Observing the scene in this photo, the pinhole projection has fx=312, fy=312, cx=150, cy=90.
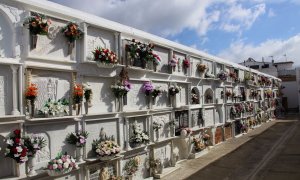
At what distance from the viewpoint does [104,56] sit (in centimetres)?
981

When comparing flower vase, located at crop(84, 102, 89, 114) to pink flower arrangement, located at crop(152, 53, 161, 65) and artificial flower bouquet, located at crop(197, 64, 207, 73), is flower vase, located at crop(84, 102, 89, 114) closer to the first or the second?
pink flower arrangement, located at crop(152, 53, 161, 65)

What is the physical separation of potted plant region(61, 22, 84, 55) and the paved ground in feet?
22.7

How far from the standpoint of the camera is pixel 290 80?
48.6 m

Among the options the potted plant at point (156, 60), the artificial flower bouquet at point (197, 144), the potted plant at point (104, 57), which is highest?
the potted plant at point (156, 60)

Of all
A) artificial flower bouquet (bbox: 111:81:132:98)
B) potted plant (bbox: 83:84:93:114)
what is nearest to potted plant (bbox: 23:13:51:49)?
potted plant (bbox: 83:84:93:114)

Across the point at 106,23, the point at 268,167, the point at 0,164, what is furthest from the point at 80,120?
the point at 268,167

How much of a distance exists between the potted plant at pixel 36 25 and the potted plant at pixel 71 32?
2.71 ft

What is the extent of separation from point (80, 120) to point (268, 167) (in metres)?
9.59

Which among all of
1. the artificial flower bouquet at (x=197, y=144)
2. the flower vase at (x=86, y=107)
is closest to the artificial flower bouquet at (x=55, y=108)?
the flower vase at (x=86, y=107)

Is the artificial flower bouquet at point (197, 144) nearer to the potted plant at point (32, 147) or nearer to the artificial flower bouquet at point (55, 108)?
the artificial flower bouquet at point (55, 108)

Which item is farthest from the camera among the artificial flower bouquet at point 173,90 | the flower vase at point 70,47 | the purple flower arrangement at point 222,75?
the purple flower arrangement at point 222,75

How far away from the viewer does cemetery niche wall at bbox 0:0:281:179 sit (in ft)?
24.7

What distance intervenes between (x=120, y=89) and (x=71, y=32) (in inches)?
110

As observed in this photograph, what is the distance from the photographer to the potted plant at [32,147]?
24.3ft
